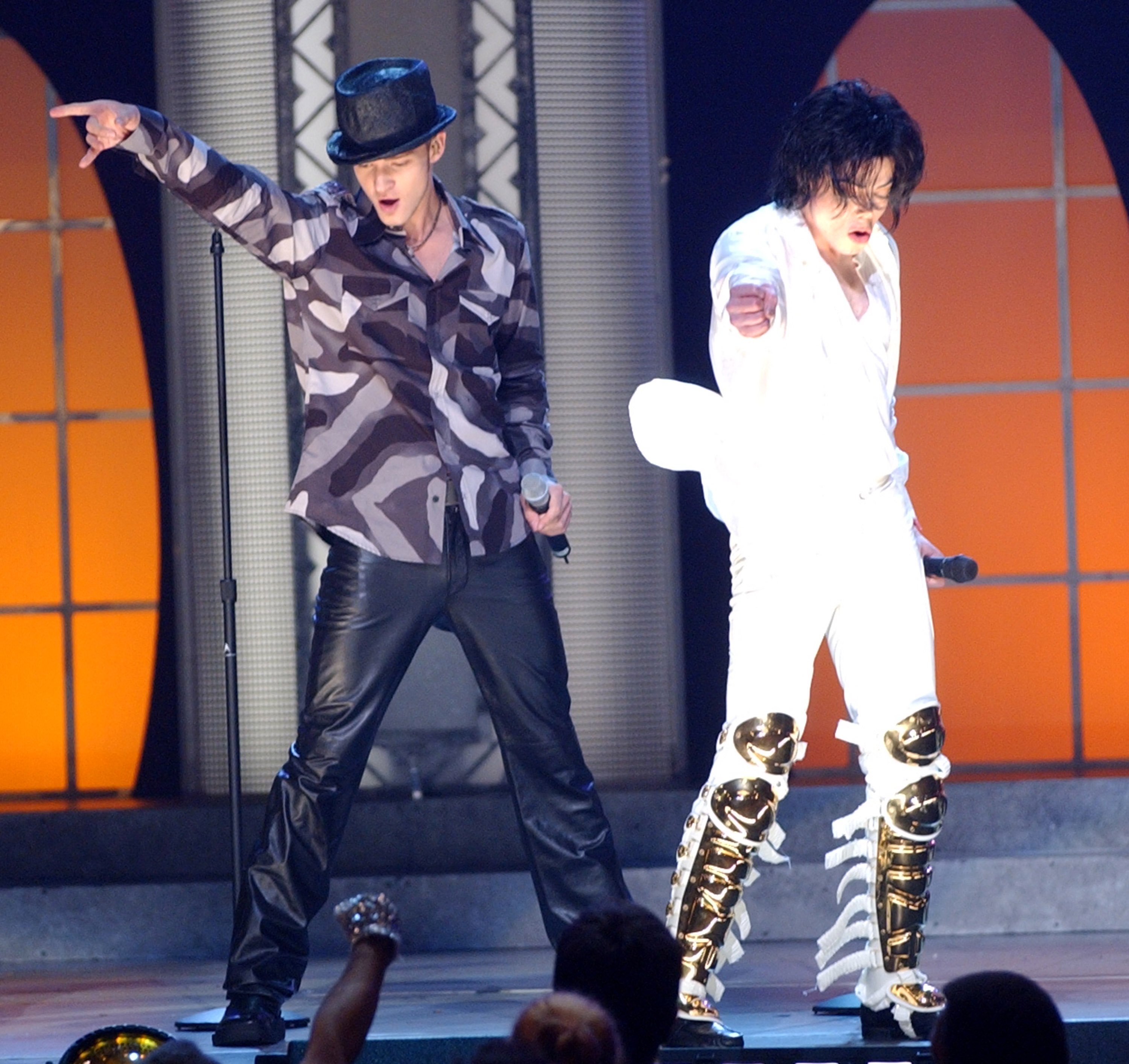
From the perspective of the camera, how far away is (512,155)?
5.31 metres

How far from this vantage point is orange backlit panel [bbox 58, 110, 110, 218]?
5906mm

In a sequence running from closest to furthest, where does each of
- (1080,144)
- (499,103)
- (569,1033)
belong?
(569,1033) → (499,103) → (1080,144)

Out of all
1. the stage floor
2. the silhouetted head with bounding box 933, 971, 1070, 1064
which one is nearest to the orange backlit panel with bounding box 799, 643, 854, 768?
the stage floor

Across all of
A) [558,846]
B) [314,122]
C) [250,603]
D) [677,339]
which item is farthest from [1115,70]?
[558,846]

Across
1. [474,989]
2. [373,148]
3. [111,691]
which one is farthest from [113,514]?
[373,148]

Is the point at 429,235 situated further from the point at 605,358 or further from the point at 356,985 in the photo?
the point at 605,358

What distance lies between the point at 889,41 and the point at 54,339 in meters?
2.85

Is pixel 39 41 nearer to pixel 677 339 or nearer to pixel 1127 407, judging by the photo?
pixel 677 339

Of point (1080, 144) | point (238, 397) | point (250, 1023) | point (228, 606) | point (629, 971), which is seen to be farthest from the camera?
point (1080, 144)

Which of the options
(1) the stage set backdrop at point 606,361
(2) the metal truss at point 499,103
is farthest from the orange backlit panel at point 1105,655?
(2) the metal truss at point 499,103

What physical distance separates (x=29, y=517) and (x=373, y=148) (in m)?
3.04

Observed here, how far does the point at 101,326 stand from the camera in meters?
5.93

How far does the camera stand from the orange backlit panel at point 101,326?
19.4 feet

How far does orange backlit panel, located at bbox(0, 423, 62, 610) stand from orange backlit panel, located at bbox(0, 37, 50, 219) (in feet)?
2.35
